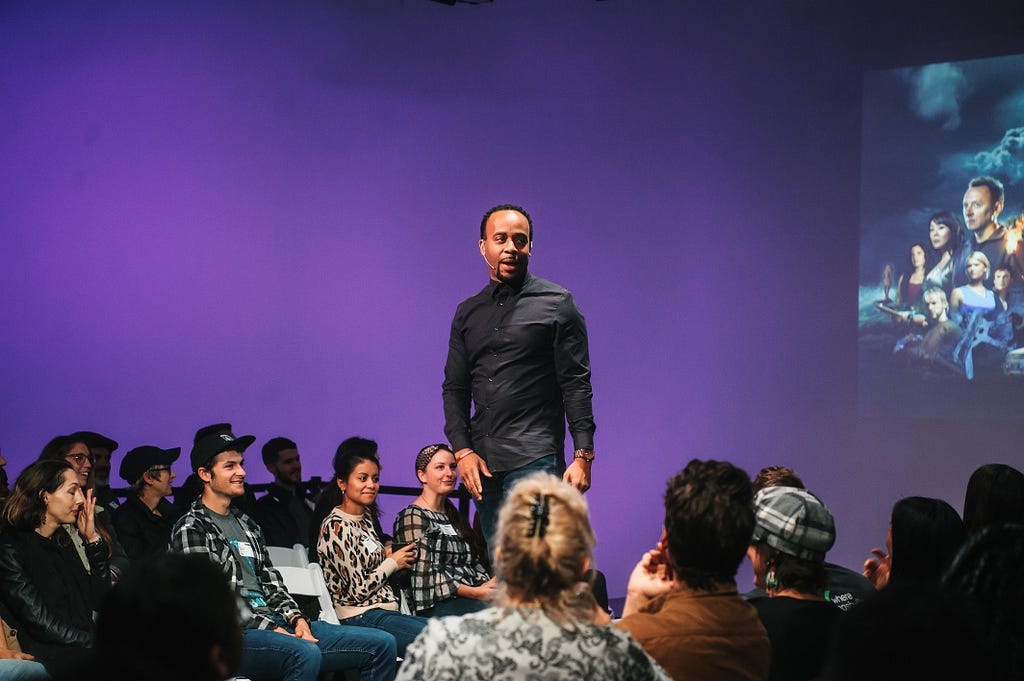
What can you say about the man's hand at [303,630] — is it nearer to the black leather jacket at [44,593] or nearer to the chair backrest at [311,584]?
the chair backrest at [311,584]

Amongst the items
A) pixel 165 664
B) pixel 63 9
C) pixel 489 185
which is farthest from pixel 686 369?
pixel 165 664

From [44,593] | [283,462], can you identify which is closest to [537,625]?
[44,593]

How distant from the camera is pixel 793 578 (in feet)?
7.65

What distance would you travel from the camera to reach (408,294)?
6.86 metres

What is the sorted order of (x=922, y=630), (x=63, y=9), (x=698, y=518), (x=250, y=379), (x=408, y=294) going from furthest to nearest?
(x=408, y=294) → (x=250, y=379) → (x=63, y=9) → (x=698, y=518) → (x=922, y=630)

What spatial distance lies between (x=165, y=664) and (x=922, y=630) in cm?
90

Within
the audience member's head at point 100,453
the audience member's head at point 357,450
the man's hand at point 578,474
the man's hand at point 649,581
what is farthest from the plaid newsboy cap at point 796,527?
the audience member's head at point 100,453

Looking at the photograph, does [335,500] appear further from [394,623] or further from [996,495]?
[996,495]

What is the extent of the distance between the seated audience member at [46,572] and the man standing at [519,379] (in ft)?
4.03

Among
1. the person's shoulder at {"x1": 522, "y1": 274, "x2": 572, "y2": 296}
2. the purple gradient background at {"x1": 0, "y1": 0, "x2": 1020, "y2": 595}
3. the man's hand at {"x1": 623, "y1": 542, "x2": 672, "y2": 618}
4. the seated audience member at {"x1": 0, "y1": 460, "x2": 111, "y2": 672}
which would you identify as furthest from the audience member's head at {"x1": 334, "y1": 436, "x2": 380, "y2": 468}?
the man's hand at {"x1": 623, "y1": 542, "x2": 672, "y2": 618}

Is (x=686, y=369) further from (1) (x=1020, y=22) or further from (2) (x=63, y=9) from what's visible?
(2) (x=63, y=9)

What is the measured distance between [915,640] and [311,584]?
3272 millimetres

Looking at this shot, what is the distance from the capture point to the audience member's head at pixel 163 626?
1.36 meters

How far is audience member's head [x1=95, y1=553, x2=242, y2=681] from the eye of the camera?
4.46 ft
